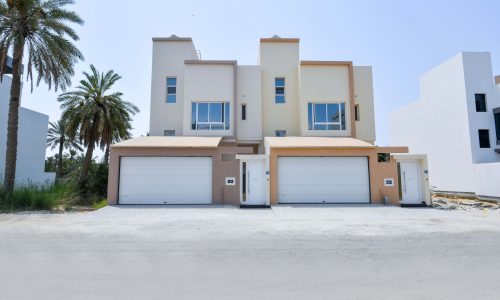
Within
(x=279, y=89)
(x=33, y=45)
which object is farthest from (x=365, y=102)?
(x=33, y=45)

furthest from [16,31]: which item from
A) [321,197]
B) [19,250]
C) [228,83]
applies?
[321,197]

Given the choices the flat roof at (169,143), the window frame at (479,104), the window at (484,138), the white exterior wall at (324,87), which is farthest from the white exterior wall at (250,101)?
the window at (484,138)

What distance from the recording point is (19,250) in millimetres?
6855

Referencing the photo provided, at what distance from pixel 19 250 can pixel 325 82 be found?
20003 mm

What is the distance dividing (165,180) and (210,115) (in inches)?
260

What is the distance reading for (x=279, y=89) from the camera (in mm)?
22766

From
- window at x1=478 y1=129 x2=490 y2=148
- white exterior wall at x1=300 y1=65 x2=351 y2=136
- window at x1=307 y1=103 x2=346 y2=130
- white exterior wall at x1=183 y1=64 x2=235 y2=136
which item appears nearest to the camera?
white exterior wall at x1=183 y1=64 x2=235 y2=136

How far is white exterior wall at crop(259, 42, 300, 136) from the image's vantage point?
22328 mm

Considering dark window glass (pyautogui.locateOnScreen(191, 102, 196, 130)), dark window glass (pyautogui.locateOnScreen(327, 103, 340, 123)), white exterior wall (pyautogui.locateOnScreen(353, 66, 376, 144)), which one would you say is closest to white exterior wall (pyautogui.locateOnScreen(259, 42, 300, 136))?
dark window glass (pyautogui.locateOnScreen(327, 103, 340, 123))

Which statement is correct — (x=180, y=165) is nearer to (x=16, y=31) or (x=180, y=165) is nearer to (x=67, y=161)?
(x=16, y=31)

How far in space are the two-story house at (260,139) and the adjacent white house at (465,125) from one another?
361 inches

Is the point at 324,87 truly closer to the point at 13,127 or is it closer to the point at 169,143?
the point at 169,143

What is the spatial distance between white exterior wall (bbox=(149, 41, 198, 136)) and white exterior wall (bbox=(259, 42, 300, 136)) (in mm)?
6167

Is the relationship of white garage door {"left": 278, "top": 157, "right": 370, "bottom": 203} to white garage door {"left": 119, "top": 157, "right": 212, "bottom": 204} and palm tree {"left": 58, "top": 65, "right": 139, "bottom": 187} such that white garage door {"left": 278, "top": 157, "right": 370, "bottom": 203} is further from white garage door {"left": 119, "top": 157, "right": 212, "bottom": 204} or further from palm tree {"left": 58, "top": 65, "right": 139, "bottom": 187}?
palm tree {"left": 58, "top": 65, "right": 139, "bottom": 187}
